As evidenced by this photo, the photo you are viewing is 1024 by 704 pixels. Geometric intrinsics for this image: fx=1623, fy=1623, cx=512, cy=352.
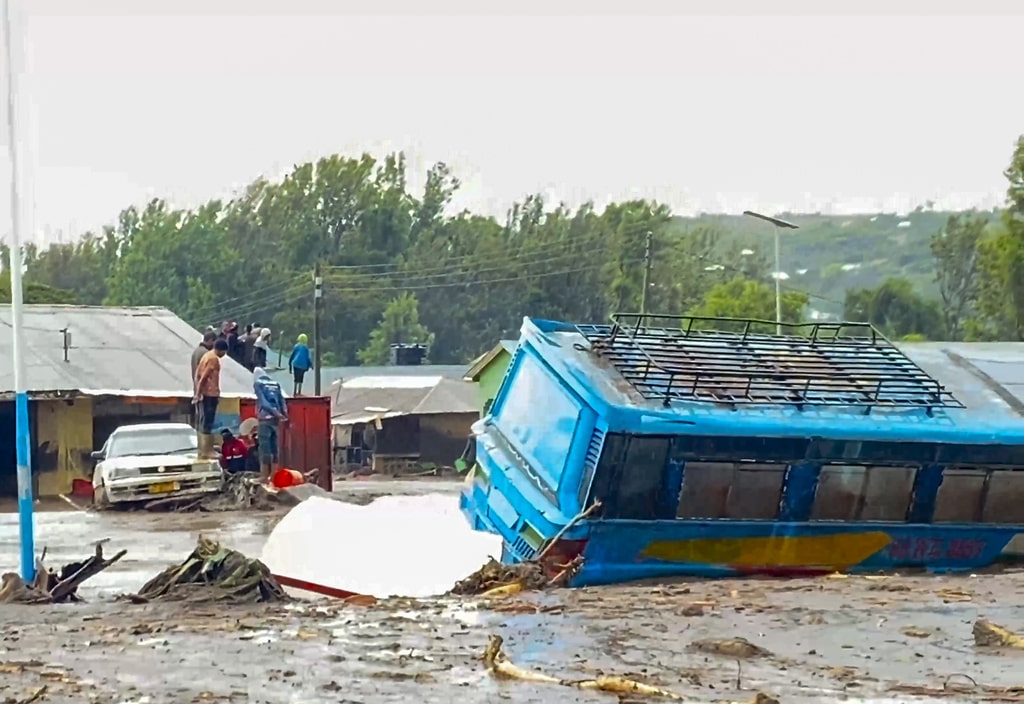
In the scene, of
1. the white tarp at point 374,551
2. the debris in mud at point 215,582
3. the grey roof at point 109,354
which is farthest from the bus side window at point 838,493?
the grey roof at point 109,354

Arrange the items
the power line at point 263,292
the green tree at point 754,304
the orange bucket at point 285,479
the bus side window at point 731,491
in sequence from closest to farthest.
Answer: the bus side window at point 731,491 < the orange bucket at point 285,479 < the green tree at point 754,304 < the power line at point 263,292

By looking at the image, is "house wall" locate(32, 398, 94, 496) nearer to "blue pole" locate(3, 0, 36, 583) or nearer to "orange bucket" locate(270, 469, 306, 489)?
"orange bucket" locate(270, 469, 306, 489)

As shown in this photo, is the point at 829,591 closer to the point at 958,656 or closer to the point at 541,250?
the point at 958,656

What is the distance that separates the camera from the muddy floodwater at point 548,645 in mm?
7723

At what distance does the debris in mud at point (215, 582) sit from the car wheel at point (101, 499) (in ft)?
42.9

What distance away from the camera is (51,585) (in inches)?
509

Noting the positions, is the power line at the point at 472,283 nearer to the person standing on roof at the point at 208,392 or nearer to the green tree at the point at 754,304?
the green tree at the point at 754,304

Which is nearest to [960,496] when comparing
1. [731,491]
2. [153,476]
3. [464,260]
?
[731,491]

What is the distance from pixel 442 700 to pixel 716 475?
6.63 metres

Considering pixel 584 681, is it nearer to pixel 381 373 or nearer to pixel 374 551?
pixel 374 551

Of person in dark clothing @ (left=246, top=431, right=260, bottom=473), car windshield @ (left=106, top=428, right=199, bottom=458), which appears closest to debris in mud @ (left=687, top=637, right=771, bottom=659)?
car windshield @ (left=106, top=428, right=199, bottom=458)

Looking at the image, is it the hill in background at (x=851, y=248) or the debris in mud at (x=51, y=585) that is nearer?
the debris in mud at (x=51, y=585)

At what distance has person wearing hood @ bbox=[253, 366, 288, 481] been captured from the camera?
25922 mm

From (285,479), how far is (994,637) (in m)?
16.7
